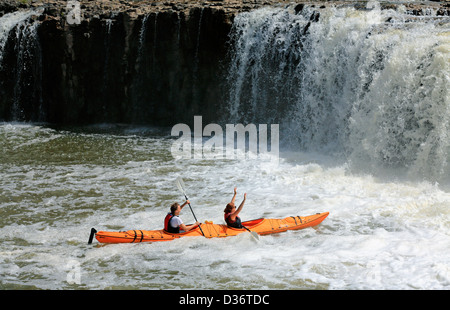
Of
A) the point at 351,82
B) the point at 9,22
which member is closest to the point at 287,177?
the point at 351,82

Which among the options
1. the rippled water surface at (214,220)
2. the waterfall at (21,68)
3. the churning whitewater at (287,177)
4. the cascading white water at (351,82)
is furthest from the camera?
the waterfall at (21,68)

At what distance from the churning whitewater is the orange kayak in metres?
0.09

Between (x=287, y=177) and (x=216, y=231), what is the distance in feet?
10.3

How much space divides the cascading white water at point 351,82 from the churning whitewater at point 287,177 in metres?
0.03

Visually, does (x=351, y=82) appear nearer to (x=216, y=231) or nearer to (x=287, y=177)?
(x=287, y=177)

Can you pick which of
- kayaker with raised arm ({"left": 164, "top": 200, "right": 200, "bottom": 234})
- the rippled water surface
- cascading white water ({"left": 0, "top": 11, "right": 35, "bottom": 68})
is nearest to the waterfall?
cascading white water ({"left": 0, "top": 11, "right": 35, "bottom": 68})

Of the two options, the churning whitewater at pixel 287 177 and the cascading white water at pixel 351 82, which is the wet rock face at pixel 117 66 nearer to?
the churning whitewater at pixel 287 177

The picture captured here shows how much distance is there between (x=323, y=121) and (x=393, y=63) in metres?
A: 2.44

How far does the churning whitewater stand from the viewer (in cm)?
662

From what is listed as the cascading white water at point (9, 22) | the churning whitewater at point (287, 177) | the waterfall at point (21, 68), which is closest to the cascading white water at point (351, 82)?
the churning whitewater at point (287, 177)

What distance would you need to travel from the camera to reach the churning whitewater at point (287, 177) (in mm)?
6621

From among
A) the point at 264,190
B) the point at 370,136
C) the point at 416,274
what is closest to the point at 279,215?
the point at 264,190

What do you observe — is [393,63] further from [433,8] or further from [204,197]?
[204,197]

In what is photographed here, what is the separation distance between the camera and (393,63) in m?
10.4
